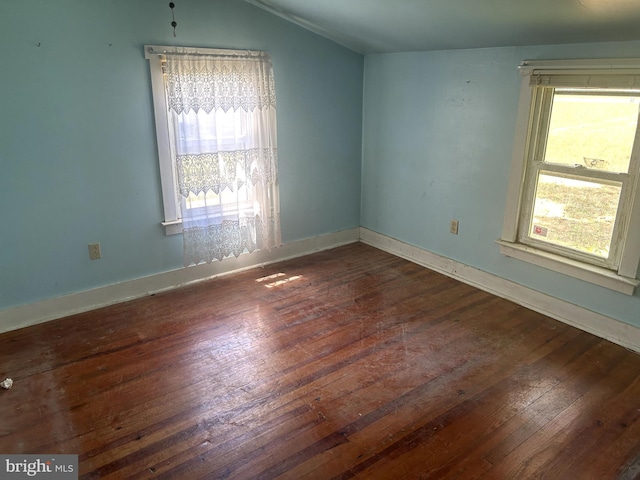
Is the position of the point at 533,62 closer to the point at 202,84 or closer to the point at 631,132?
the point at 631,132

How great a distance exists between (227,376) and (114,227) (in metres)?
1.54

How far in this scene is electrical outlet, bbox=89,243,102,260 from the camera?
3.32 metres

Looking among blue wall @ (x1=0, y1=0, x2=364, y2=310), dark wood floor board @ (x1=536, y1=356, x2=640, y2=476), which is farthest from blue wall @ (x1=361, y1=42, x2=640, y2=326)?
blue wall @ (x1=0, y1=0, x2=364, y2=310)

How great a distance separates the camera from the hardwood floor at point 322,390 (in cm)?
206

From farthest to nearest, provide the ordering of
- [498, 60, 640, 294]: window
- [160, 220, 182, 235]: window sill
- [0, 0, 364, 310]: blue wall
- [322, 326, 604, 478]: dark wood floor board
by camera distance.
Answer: [160, 220, 182, 235]: window sill < [0, 0, 364, 310]: blue wall < [498, 60, 640, 294]: window < [322, 326, 604, 478]: dark wood floor board

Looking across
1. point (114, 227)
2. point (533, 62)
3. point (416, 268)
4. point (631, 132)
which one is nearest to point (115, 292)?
point (114, 227)

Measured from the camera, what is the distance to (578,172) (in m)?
3.02

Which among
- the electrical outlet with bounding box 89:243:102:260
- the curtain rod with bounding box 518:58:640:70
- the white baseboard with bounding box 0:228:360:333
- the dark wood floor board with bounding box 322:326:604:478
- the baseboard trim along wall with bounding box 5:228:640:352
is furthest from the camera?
the electrical outlet with bounding box 89:243:102:260

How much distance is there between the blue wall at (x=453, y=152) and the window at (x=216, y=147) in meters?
1.13

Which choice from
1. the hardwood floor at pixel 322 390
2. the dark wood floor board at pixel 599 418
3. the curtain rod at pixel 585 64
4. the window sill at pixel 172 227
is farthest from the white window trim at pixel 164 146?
the dark wood floor board at pixel 599 418

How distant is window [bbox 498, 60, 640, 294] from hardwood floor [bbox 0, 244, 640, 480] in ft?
1.68

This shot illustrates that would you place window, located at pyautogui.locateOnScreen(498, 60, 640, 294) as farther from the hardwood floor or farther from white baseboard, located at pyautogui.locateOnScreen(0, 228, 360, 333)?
white baseboard, located at pyautogui.locateOnScreen(0, 228, 360, 333)

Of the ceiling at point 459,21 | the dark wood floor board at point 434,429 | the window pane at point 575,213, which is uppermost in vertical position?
the ceiling at point 459,21

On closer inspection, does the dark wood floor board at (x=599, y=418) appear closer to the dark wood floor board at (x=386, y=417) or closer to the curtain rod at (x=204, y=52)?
the dark wood floor board at (x=386, y=417)
